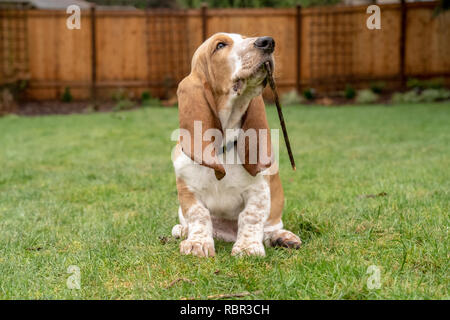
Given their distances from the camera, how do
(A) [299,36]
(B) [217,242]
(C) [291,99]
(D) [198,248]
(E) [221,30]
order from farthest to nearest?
(A) [299,36] < (E) [221,30] < (C) [291,99] < (B) [217,242] < (D) [198,248]

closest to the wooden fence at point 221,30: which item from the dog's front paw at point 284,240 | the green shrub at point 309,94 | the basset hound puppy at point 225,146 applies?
the green shrub at point 309,94

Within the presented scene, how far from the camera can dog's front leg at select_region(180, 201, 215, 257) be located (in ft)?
10.2

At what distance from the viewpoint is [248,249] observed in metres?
3.11

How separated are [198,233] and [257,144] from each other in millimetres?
611

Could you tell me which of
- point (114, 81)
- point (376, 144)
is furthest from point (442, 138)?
point (114, 81)

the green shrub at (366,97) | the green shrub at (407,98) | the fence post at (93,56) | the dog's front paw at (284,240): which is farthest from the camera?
the fence post at (93,56)

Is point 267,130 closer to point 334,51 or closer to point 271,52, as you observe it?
point 271,52

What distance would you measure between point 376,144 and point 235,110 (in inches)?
210

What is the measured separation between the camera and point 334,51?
15.5 meters

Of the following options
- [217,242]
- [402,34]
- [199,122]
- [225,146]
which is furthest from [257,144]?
[402,34]

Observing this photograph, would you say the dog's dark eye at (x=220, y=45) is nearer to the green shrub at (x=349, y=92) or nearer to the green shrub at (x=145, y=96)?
the green shrub at (x=145, y=96)

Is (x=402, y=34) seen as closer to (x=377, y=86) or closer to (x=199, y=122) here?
(x=377, y=86)

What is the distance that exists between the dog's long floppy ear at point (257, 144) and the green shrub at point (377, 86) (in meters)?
12.4

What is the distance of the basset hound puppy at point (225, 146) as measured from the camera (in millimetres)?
3012
